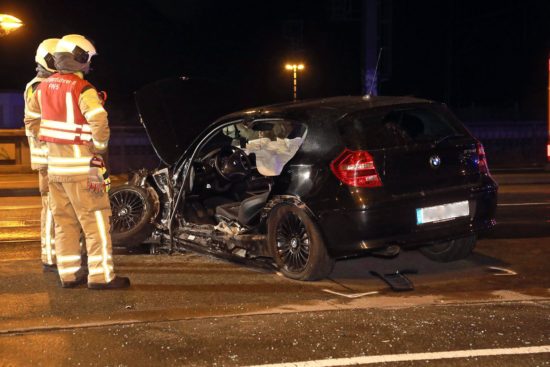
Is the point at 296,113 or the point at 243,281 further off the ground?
the point at 296,113

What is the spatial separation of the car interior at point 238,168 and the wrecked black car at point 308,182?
0.01m

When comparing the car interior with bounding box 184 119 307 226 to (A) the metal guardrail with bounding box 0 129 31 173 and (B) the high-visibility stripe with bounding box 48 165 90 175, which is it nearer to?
(B) the high-visibility stripe with bounding box 48 165 90 175

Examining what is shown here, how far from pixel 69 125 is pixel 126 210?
1.77m

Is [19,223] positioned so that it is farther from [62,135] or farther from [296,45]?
[296,45]

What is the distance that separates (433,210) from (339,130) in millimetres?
971


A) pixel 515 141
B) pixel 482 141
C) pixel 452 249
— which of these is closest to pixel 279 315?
pixel 452 249

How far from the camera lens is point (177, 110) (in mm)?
7316

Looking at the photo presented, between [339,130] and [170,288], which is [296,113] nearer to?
[339,130]

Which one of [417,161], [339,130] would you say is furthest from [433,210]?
[339,130]

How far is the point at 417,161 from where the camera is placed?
6055mm

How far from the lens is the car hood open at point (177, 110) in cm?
716

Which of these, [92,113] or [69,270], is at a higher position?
[92,113]

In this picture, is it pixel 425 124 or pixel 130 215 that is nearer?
pixel 425 124

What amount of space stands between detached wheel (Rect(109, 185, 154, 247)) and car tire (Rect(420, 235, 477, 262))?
2.61 meters
